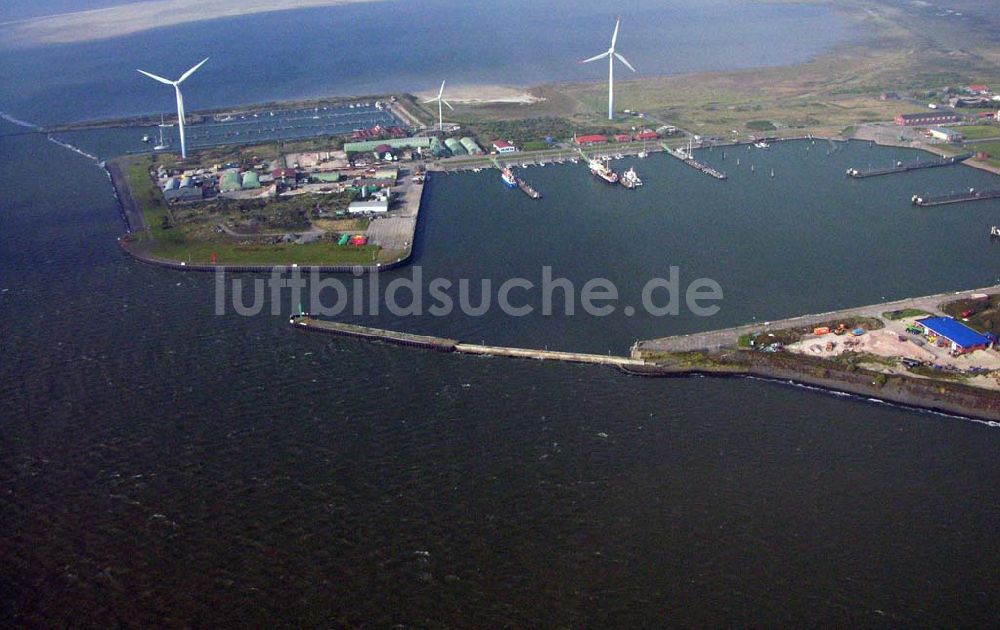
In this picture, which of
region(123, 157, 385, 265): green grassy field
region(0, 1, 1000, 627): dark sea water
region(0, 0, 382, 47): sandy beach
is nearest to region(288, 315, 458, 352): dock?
region(0, 1, 1000, 627): dark sea water

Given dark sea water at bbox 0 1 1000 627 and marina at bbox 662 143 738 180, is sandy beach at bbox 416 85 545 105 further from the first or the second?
dark sea water at bbox 0 1 1000 627

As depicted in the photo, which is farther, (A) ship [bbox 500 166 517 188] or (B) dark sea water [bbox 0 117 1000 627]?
(A) ship [bbox 500 166 517 188]

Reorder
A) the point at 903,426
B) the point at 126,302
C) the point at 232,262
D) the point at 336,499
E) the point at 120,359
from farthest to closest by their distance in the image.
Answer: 1. the point at 232,262
2. the point at 126,302
3. the point at 120,359
4. the point at 903,426
5. the point at 336,499

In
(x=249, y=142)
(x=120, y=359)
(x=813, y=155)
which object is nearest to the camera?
(x=120, y=359)

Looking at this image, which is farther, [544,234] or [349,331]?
[544,234]

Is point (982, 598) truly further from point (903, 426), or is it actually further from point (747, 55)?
point (747, 55)

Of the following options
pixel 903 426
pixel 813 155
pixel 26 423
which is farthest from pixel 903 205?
pixel 26 423

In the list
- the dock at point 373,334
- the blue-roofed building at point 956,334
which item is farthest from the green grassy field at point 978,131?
the dock at point 373,334

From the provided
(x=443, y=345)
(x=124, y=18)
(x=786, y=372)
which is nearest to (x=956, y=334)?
(x=786, y=372)
